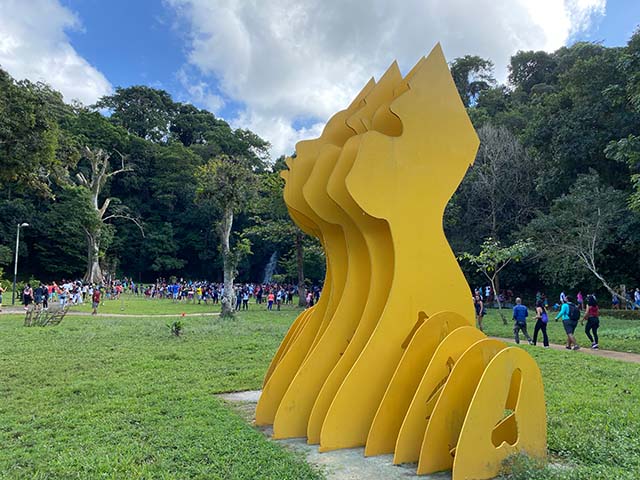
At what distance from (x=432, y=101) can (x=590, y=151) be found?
26.3 meters

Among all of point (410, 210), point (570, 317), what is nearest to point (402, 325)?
point (410, 210)

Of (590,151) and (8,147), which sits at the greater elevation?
(590,151)

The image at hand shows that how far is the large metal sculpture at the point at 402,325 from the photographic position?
174 inches

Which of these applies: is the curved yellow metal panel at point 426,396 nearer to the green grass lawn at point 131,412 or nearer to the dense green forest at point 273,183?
the green grass lawn at point 131,412

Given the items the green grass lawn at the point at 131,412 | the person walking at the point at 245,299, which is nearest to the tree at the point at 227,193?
the person walking at the point at 245,299

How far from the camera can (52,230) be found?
150 feet

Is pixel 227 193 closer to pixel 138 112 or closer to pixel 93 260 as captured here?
pixel 93 260

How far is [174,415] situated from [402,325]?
327 centimetres

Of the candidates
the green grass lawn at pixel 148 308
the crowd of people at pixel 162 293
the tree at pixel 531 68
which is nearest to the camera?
the crowd of people at pixel 162 293

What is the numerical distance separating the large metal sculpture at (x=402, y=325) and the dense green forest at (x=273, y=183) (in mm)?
14916

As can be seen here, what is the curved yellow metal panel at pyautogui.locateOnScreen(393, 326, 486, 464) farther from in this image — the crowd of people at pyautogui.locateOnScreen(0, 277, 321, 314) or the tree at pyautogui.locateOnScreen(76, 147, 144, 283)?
the tree at pyautogui.locateOnScreen(76, 147, 144, 283)

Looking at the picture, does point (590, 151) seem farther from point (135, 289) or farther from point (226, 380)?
point (135, 289)

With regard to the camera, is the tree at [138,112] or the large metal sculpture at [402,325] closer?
the large metal sculpture at [402,325]

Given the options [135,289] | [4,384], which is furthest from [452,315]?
[135,289]
